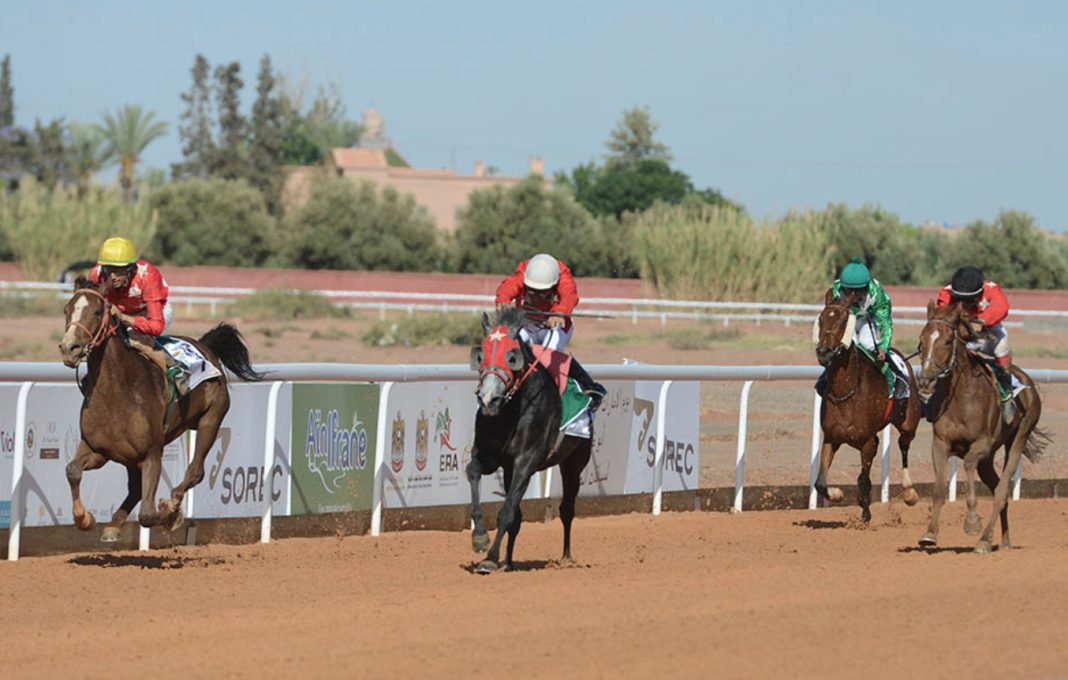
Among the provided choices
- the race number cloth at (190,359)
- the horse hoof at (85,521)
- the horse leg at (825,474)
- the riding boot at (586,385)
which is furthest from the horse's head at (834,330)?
the horse hoof at (85,521)

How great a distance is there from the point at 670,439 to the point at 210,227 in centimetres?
4168

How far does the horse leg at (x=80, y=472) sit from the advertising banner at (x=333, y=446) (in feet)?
6.42

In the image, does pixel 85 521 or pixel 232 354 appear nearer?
pixel 85 521

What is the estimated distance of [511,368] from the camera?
9.62 metres

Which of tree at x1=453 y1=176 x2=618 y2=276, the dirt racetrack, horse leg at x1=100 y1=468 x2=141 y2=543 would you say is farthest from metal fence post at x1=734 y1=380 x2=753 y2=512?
tree at x1=453 y1=176 x2=618 y2=276

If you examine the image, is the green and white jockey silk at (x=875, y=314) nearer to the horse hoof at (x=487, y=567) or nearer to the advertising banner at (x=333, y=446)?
the advertising banner at (x=333, y=446)

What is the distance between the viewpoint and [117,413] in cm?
990

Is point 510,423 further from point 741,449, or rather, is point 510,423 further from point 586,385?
point 741,449

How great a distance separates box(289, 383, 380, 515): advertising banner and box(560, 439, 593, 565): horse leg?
1.90 metres

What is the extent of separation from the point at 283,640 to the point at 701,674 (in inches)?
72.4

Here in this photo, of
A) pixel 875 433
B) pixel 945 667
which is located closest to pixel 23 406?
pixel 945 667

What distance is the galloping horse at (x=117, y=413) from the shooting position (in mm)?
9727

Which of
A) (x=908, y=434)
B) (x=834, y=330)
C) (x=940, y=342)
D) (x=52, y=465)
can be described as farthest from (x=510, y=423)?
(x=908, y=434)

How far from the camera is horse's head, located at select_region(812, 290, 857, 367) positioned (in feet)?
42.4
